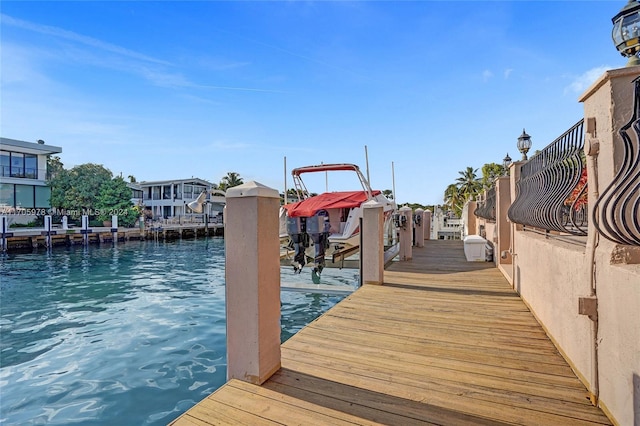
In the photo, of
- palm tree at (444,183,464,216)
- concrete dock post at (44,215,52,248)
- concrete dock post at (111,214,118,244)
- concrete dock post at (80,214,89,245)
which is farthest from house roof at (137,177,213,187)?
palm tree at (444,183,464,216)

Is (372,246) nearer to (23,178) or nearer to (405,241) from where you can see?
(405,241)

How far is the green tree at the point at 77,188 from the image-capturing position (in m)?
30.5

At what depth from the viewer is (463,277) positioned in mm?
7016

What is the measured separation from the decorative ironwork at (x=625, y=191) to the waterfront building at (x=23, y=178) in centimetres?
3660

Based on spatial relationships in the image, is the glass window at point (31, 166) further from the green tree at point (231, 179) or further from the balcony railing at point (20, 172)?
the green tree at point (231, 179)

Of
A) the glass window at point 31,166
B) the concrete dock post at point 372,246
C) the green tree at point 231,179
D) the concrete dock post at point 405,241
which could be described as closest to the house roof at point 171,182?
the green tree at point 231,179

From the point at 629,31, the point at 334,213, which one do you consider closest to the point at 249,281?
the point at 629,31

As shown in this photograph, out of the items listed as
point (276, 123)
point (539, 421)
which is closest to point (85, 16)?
point (276, 123)

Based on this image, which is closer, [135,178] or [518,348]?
[518,348]

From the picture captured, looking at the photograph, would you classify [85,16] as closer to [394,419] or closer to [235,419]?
[235,419]

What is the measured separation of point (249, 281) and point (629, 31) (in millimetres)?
3069

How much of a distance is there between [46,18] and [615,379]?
13.2 m

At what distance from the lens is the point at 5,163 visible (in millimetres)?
27781

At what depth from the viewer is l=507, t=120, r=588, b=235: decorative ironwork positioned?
2.86 metres
